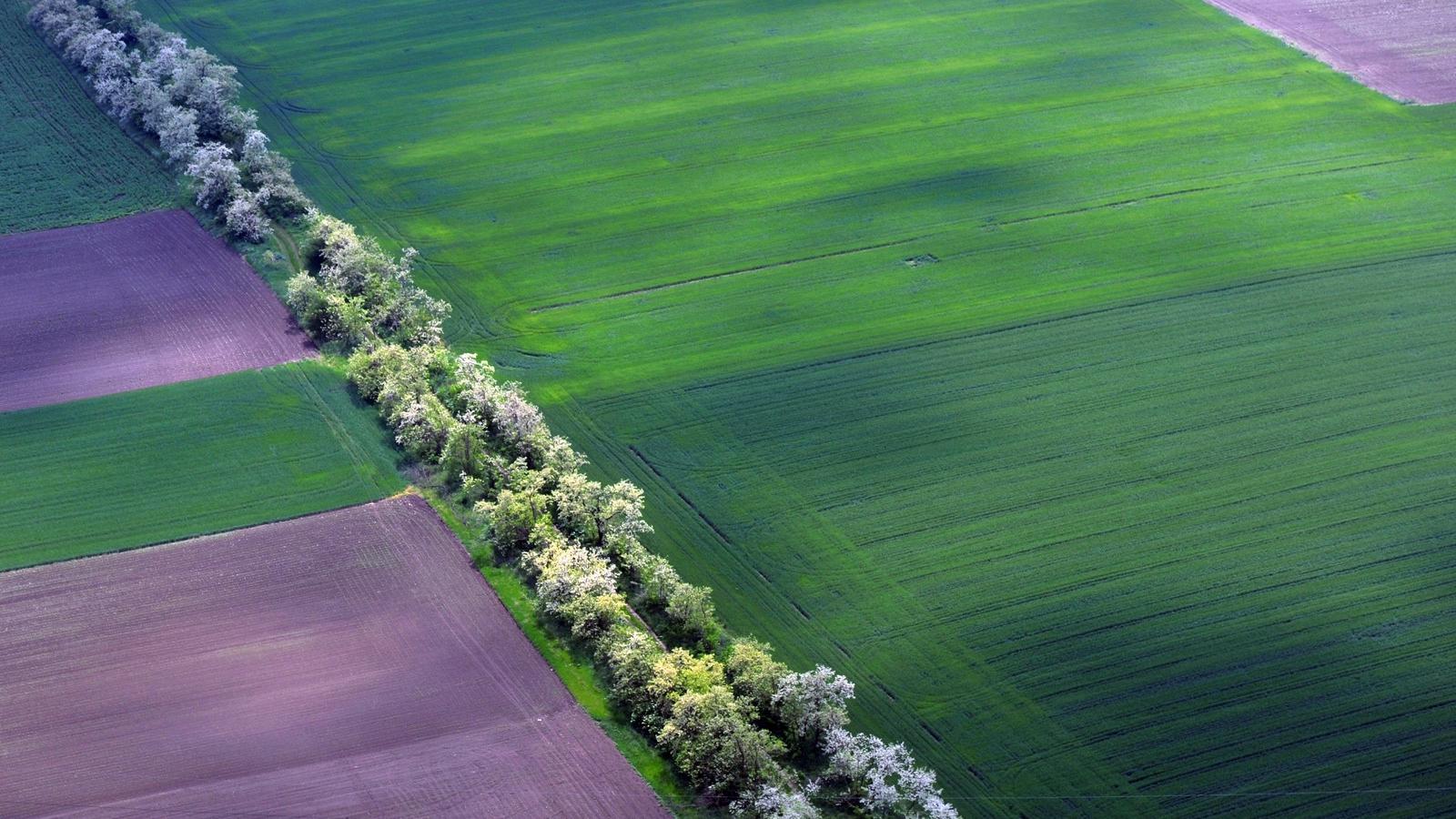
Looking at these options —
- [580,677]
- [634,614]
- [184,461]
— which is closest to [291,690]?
[580,677]

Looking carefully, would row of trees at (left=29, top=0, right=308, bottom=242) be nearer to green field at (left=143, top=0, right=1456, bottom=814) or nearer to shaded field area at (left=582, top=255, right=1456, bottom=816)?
green field at (left=143, top=0, right=1456, bottom=814)

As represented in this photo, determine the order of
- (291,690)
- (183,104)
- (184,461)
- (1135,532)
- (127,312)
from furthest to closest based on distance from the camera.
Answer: (183,104)
(127,312)
(184,461)
(1135,532)
(291,690)

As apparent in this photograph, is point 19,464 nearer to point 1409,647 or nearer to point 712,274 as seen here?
point 712,274

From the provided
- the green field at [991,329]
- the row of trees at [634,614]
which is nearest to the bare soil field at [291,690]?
the row of trees at [634,614]

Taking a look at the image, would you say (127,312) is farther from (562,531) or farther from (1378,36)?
(1378,36)

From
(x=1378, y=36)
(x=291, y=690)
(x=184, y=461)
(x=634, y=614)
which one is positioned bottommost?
(x=291, y=690)

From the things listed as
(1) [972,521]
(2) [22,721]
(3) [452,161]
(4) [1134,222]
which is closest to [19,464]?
(2) [22,721]

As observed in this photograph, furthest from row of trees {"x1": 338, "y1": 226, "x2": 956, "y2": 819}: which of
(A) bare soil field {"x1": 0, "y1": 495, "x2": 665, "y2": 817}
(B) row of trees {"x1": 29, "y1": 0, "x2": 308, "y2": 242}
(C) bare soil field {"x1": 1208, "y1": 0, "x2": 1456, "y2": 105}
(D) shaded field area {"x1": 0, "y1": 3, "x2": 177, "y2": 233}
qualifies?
(C) bare soil field {"x1": 1208, "y1": 0, "x2": 1456, "y2": 105}

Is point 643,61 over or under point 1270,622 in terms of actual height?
over
